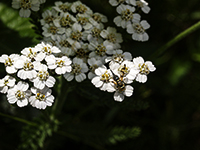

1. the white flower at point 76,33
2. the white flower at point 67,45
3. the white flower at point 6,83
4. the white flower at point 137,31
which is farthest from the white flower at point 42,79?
the white flower at point 137,31

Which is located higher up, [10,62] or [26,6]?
[26,6]

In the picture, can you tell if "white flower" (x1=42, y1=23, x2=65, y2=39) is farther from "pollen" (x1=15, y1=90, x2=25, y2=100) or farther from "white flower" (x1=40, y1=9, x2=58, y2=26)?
"pollen" (x1=15, y1=90, x2=25, y2=100)

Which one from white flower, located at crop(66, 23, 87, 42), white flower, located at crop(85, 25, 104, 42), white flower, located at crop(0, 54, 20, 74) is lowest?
white flower, located at crop(0, 54, 20, 74)

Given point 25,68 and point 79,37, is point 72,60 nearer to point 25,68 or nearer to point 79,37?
point 79,37

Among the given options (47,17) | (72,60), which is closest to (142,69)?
(72,60)

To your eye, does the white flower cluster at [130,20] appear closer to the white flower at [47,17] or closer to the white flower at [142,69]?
the white flower at [142,69]

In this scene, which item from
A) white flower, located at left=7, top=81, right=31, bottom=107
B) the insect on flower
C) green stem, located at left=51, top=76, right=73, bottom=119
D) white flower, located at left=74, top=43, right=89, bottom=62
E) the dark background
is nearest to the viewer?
white flower, located at left=7, top=81, right=31, bottom=107

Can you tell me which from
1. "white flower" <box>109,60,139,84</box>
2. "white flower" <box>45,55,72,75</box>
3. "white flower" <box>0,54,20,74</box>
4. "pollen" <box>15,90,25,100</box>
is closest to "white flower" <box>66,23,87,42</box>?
"white flower" <box>45,55,72,75</box>

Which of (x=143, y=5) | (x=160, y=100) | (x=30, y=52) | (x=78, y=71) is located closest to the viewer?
(x=30, y=52)
